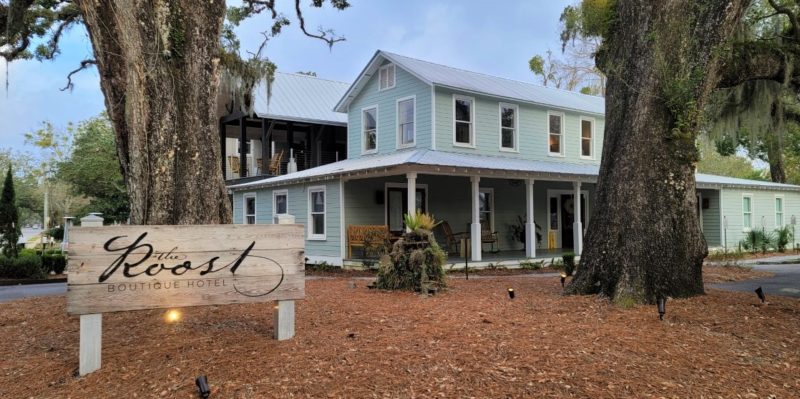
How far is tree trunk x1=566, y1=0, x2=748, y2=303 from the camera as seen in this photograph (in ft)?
21.2

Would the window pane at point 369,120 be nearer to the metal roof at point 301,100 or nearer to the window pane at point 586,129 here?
the metal roof at point 301,100

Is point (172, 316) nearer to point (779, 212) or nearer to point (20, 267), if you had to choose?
point (20, 267)

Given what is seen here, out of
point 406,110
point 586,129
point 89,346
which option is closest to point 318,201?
point 406,110

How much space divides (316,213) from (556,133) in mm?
8056

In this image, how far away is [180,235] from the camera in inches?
168

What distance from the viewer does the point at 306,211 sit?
15320 mm

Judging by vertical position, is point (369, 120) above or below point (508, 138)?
above

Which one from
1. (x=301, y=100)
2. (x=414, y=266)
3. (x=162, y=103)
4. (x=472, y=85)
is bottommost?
(x=414, y=266)

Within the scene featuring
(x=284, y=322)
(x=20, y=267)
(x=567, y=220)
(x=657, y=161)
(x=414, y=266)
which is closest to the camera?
(x=284, y=322)

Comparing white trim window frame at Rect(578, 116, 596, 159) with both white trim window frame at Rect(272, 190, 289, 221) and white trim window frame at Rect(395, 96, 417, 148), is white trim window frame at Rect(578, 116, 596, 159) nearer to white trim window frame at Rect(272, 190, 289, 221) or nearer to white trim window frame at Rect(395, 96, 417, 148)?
white trim window frame at Rect(395, 96, 417, 148)

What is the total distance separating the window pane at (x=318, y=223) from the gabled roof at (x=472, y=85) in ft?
12.5

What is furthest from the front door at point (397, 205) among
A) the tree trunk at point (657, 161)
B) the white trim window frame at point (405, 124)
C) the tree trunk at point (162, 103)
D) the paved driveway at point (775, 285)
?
the tree trunk at point (162, 103)

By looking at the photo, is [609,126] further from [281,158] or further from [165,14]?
[281,158]

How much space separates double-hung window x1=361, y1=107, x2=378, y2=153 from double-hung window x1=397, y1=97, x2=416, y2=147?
3.80 ft
